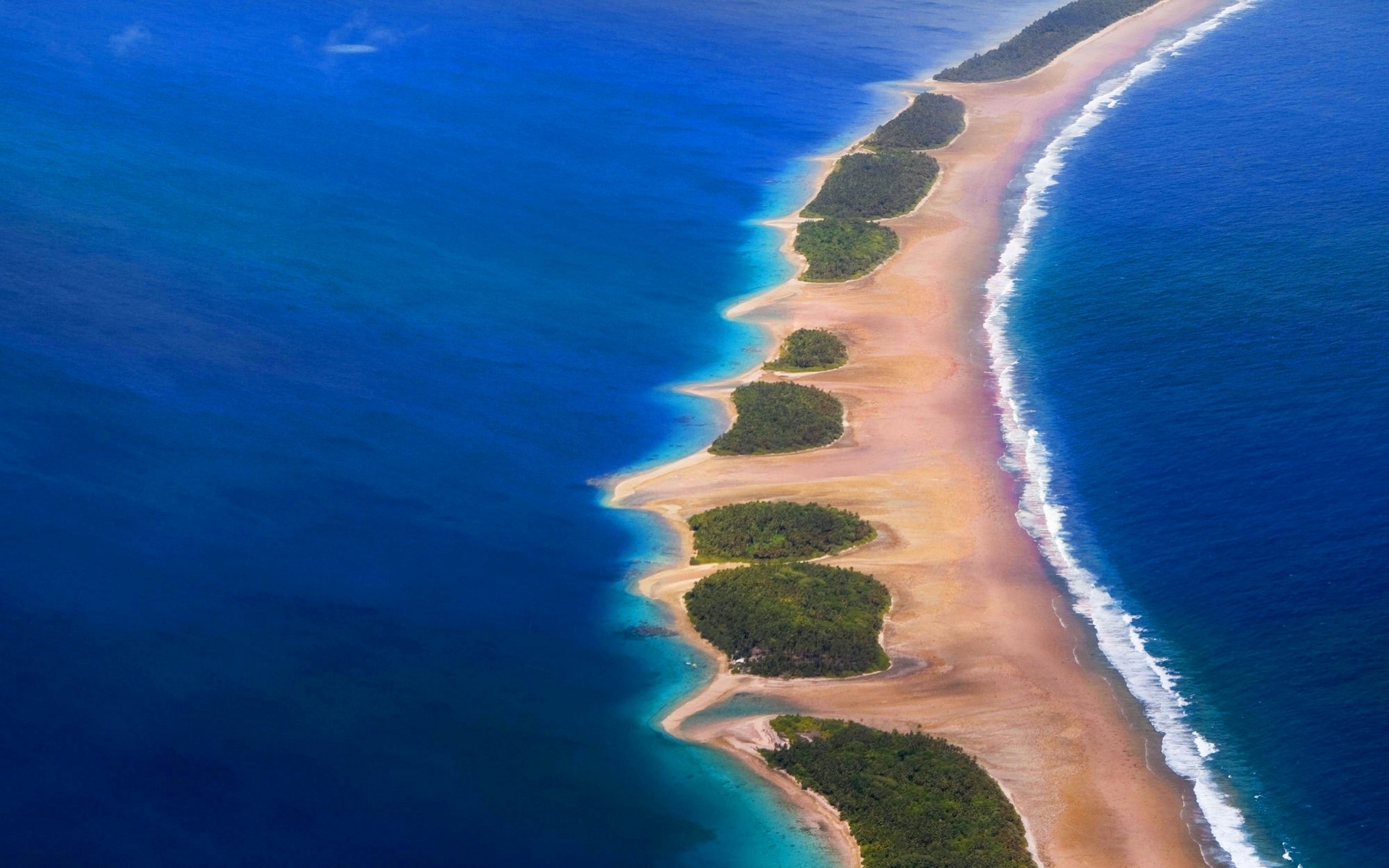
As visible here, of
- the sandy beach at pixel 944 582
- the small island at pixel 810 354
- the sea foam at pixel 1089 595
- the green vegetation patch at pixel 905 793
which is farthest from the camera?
the small island at pixel 810 354

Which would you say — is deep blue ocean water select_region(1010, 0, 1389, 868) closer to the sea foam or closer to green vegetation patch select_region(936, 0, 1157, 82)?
the sea foam

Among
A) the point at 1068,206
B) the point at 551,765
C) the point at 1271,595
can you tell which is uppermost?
the point at 1068,206

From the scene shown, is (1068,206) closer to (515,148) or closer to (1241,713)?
(515,148)

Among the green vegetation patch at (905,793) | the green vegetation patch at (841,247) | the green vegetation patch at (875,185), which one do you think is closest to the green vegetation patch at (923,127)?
→ the green vegetation patch at (875,185)

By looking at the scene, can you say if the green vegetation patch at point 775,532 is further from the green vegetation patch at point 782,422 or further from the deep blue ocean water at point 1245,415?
the deep blue ocean water at point 1245,415

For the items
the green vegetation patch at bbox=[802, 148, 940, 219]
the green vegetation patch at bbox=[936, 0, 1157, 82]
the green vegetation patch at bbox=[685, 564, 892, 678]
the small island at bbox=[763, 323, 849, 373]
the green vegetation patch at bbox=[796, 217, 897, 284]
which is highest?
the green vegetation patch at bbox=[936, 0, 1157, 82]

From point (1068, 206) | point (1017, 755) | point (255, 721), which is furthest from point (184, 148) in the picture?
point (1017, 755)

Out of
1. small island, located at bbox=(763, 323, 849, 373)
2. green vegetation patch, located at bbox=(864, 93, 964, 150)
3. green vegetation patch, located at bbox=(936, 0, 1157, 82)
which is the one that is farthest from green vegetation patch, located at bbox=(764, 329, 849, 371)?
green vegetation patch, located at bbox=(936, 0, 1157, 82)
